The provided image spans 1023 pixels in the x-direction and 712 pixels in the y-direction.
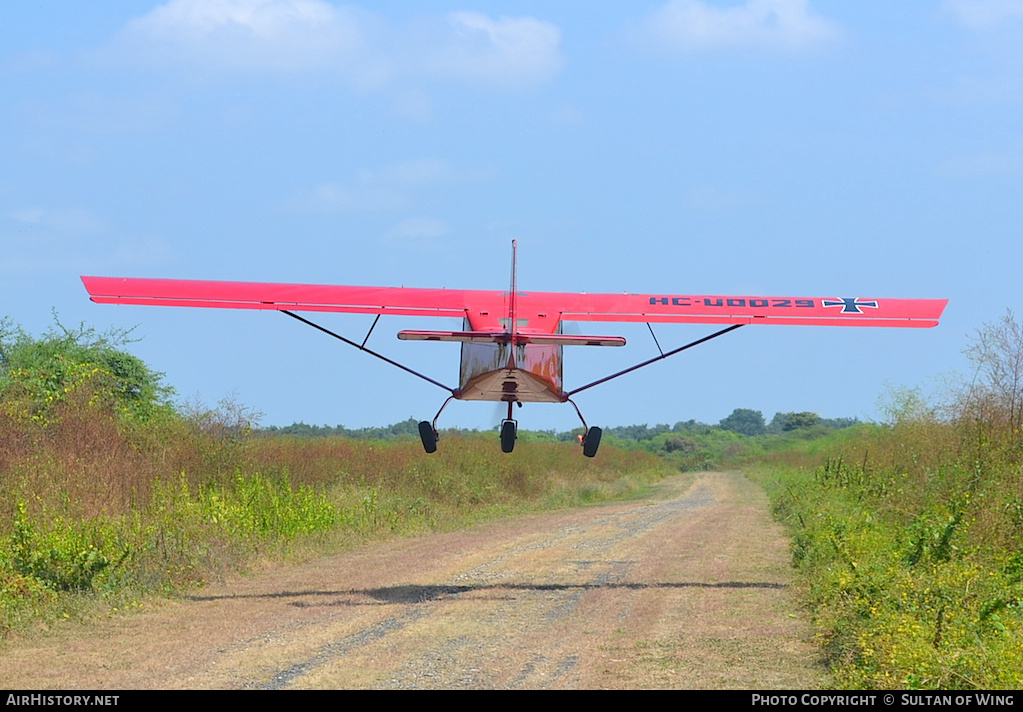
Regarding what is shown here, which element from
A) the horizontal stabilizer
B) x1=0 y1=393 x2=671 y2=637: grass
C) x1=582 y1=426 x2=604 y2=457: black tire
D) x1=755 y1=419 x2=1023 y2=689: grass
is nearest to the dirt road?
x1=755 y1=419 x2=1023 y2=689: grass

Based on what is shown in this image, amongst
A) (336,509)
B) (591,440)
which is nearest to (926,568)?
(591,440)

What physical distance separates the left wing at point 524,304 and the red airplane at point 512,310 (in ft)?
0.04

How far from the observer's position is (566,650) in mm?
9141

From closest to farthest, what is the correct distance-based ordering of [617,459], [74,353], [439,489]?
[74,353], [439,489], [617,459]

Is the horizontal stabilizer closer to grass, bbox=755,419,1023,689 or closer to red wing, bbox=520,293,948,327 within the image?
red wing, bbox=520,293,948,327

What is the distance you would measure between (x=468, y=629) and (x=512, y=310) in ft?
14.2

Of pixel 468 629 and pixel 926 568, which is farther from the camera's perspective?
pixel 926 568

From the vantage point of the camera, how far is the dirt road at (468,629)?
8.17 m

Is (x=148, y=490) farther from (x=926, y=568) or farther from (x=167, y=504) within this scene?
(x=926, y=568)

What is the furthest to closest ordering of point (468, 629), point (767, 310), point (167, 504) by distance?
point (167, 504)
point (767, 310)
point (468, 629)

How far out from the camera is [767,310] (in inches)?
545
